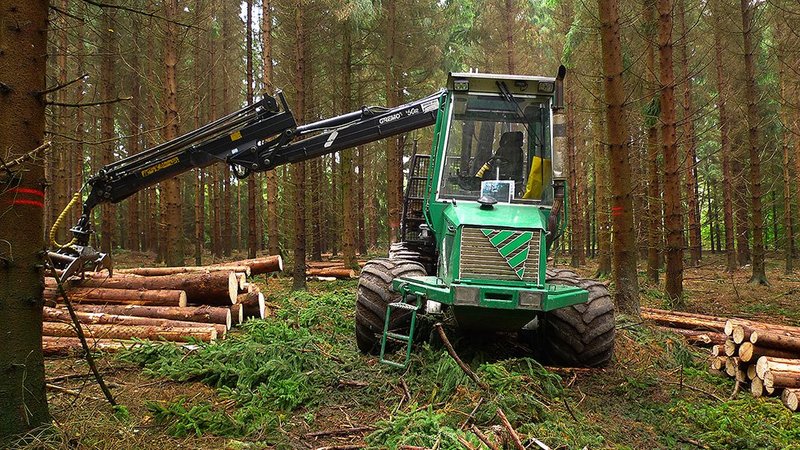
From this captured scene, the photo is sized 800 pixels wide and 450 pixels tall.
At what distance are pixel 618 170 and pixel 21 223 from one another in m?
8.04

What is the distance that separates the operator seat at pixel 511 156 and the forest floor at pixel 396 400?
190 cm

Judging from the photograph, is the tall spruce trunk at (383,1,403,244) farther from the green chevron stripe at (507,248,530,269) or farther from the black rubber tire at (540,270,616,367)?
the green chevron stripe at (507,248,530,269)

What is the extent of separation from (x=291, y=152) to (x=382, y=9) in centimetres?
1029

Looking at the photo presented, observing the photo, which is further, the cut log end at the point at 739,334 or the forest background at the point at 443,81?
the forest background at the point at 443,81

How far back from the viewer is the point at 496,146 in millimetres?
6562

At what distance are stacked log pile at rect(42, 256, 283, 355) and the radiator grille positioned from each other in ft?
12.5

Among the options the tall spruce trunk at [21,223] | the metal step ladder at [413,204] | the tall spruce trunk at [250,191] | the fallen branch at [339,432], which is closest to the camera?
the tall spruce trunk at [21,223]

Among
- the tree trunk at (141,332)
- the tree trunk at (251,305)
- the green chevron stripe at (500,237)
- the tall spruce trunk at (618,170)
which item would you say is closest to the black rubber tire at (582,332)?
the green chevron stripe at (500,237)

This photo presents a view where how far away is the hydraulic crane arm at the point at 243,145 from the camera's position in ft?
27.1

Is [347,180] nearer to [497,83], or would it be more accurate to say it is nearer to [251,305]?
[251,305]

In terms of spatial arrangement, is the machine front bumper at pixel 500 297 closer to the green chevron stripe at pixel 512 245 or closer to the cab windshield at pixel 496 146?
the green chevron stripe at pixel 512 245

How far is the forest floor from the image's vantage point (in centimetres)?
414

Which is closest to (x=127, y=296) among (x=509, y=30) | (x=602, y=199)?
(x=602, y=199)

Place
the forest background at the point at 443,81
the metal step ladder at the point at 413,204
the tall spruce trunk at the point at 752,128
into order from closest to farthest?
the metal step ladder at the point at 413,204 → the forest background at the point at 443,81 → the tall spruce trunk at the point at 752,128
